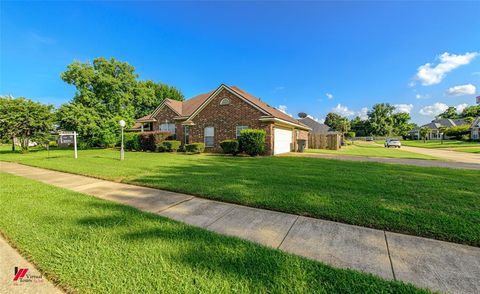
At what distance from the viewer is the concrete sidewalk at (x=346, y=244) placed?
2.37 meters

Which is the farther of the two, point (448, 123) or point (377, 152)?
point (448, 123)

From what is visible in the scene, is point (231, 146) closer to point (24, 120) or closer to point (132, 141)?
point (132, 141)

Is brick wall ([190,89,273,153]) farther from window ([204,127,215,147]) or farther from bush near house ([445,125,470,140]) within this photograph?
bush near house ([445,125,470,140])

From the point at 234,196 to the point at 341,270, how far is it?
2960 millimetres

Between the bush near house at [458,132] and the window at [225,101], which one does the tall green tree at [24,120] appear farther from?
the bush near house at [458,132]

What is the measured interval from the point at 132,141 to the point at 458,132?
215ft

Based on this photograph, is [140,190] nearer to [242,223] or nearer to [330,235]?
[242,223]

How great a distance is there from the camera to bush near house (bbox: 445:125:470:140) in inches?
1821

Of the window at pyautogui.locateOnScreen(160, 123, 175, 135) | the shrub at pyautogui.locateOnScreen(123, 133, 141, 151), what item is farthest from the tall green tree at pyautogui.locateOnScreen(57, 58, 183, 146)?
the window at pyautogui.locateOnScreen(160, 123, 175, 135)

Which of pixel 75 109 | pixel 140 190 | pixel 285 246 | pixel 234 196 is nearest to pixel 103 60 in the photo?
pixel 75 109

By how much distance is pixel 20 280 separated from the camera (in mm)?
2316

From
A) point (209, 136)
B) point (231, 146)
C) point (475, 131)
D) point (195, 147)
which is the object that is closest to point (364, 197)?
point (231, 146)

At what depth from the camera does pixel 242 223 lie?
12.2 feet

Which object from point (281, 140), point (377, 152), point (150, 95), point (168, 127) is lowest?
point (377, 152)
